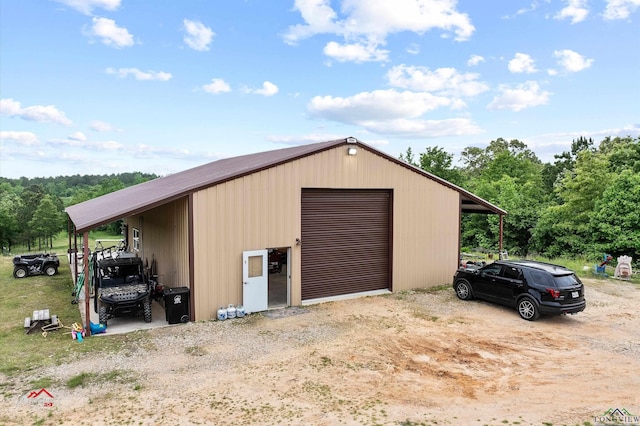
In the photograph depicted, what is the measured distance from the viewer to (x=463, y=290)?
13.0 meters

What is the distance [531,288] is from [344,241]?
560 cm

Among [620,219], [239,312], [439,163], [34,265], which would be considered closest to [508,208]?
[439,163]

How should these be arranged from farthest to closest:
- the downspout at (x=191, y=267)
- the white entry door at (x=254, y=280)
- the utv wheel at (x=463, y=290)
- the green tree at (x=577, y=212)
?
the green tree at (x=577, y=212), the utv wheel at (x=463, y=290), the white entry door at (x=254, y=280), the downspout at (x=191, y=267)

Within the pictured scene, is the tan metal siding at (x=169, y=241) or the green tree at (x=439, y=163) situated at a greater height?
the green tree at (x=439, y=163)

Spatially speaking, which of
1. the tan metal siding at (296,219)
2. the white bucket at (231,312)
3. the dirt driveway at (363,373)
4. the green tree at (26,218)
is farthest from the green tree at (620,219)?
the green tree at (26,218)

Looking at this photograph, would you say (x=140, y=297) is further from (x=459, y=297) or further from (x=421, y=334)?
(x=459, y=297)

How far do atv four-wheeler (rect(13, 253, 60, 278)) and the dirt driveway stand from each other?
1120cm

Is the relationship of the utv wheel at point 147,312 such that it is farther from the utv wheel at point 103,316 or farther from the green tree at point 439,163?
the green tree at point 439,163

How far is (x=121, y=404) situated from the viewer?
6.21m

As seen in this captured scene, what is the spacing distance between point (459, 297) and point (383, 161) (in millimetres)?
5097

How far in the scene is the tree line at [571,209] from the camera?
23.1 meters

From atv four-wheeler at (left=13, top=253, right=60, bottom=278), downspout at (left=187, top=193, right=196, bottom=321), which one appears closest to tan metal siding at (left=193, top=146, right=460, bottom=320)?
downspout at (left=187, top=193, right=196, bottom=321)

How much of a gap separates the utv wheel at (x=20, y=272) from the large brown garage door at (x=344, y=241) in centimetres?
1272

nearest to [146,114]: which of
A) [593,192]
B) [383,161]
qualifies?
[383,161]
